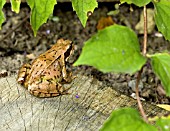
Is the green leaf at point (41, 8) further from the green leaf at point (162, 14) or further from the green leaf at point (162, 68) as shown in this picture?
the green leaf at point (162, 68)

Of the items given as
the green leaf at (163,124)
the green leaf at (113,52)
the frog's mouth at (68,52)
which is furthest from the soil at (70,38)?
the green leaf at (113,52)

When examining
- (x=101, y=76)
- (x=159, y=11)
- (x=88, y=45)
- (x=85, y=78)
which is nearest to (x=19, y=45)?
(x=101, y=76)

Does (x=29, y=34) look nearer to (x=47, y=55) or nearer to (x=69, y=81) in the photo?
(x=47, y=55)

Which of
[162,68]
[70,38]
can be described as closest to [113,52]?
[162,68]

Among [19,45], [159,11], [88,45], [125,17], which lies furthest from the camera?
[125,17]

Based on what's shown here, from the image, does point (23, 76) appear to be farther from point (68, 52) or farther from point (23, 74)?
point (68, 52)

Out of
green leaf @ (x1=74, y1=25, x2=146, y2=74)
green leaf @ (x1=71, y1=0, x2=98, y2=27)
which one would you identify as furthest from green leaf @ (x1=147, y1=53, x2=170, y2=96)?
green leaf @ (x1=71, y1=0, x2=98, y2=27)
